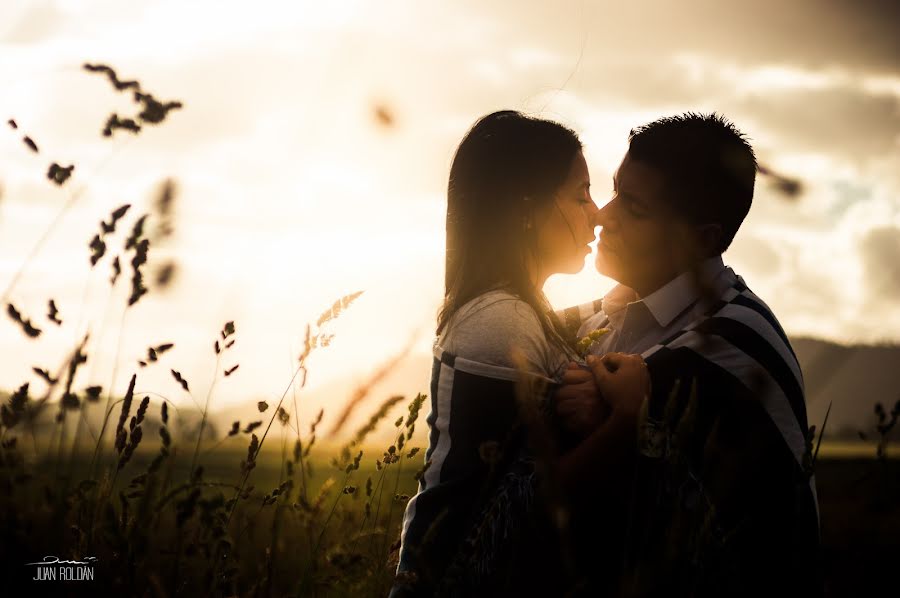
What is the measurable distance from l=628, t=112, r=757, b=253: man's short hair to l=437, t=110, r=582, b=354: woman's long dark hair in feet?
3.50

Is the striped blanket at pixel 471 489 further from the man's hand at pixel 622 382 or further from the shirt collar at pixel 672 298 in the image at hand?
the shirt collar at pixel 672 298

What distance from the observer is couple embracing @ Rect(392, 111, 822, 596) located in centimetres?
219

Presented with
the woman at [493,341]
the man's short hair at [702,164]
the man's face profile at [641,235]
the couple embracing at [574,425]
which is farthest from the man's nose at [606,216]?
the woman at [493,341]

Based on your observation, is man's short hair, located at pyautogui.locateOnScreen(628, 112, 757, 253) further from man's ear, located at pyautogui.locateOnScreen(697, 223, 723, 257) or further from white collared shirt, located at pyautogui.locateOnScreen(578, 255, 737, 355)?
white collared shirt, located at pyautogui.locateOnScreen(578, 255, 737, 355)

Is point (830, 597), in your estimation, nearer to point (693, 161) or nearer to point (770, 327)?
point (770, 327)

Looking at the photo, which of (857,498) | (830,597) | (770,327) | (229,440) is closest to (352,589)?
(229,440)

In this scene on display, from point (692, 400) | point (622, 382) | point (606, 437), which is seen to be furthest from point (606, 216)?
point (692, 400)

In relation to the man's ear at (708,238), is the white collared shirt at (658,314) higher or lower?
lower

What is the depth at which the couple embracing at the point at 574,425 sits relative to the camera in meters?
2.19

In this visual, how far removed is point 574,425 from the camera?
2396 mm

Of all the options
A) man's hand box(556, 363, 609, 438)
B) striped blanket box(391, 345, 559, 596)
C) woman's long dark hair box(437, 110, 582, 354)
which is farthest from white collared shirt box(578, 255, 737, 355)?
striped blanket box(391, 345, 559, 596)

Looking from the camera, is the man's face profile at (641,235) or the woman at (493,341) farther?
the man's face profile at (641,235)

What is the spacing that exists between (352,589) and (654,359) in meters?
1.46

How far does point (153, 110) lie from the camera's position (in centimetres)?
235
